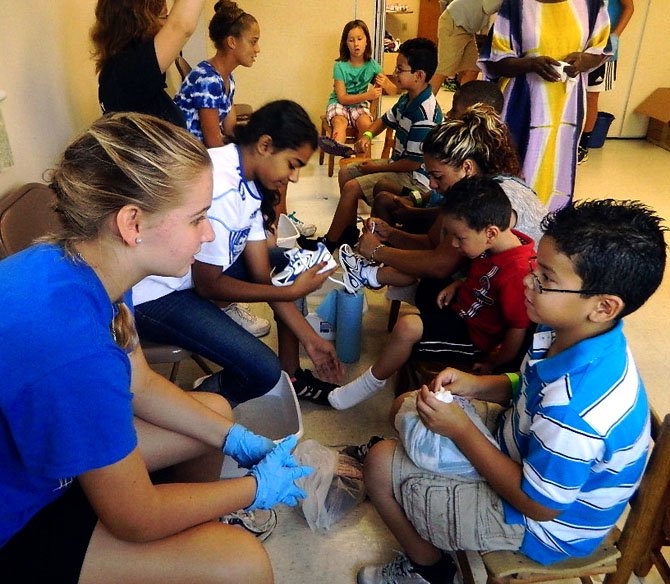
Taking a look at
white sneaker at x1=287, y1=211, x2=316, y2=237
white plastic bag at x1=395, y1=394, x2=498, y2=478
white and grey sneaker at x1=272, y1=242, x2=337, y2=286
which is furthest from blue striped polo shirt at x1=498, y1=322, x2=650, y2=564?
white sneaker at x1=287, y1=211, x2=316, y2=237

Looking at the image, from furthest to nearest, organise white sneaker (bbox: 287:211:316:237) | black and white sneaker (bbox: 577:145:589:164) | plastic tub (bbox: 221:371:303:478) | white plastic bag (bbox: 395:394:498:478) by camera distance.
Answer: black and white sneaker (bbox: 577:145:589:164)
white sneaker (bbox: 287:211:316:237)
plastic tub (bbox: 221:371:303:478)
white plastic bag (bbox: 395:394:498:478)

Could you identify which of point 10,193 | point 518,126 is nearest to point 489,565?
point 10,193

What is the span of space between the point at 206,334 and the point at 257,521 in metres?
0.51

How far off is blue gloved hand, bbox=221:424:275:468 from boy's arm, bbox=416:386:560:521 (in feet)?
1.13

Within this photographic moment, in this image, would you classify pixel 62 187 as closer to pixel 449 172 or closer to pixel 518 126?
pixel 449 172

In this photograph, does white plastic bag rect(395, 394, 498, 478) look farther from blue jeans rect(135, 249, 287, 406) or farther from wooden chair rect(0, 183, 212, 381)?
wooden chair rect(0, 183, 212, 381)

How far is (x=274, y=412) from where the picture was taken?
1756mm

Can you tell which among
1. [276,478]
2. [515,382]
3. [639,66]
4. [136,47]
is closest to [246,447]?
[276,478]

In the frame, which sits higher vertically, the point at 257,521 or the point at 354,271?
the point at 354,271

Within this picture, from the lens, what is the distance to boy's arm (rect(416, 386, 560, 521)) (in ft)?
3.35

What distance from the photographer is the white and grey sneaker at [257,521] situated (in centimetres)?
148

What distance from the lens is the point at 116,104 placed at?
197 cm

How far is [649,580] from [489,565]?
0.61 metres

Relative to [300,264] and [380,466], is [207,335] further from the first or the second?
[380,466]
